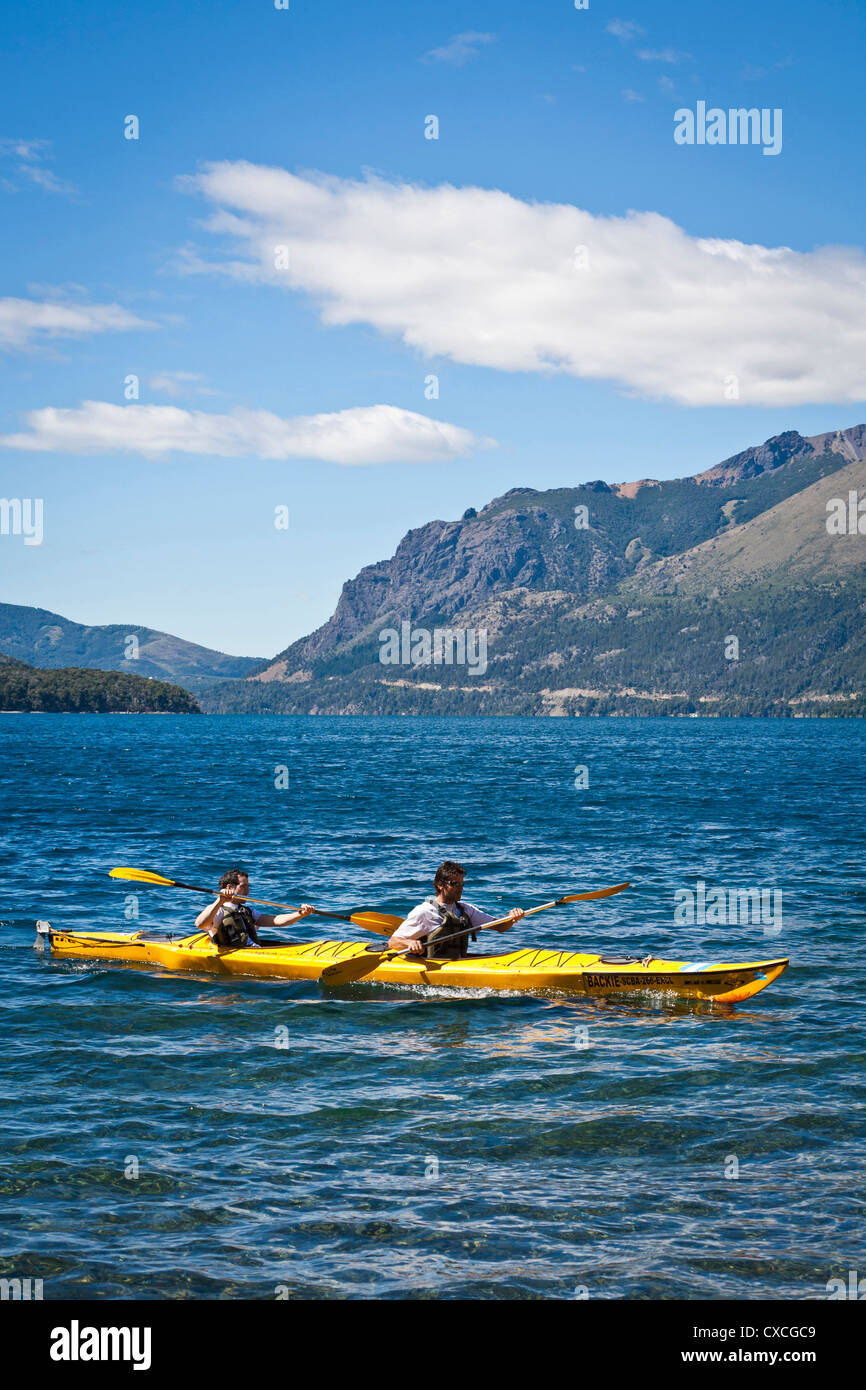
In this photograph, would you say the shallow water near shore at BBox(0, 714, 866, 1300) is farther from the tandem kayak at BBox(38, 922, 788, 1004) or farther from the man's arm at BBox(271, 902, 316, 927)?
the man's arm at BBox(271, 902, 316, 927)

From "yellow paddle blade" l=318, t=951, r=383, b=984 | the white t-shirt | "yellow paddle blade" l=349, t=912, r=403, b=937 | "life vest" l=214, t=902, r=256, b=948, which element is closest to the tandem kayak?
"yellow paddle blade" l=318, t=951, r=383, b=984

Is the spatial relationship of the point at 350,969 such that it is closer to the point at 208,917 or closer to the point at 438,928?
the point at 438,928

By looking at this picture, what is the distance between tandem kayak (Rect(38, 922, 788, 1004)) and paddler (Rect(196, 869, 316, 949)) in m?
0.21

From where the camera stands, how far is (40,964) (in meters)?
18.7

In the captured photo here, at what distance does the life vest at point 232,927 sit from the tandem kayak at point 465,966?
0.60 ft

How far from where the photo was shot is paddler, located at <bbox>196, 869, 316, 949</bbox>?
17.9 metres

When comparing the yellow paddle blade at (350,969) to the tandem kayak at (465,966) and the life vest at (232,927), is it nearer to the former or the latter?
the tandem kayak at (465,966)

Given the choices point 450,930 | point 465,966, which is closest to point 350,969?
point 450,930

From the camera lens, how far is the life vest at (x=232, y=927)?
18250 mm

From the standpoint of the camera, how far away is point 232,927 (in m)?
18.4

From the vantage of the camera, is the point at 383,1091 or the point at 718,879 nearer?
the point at 383,1091
